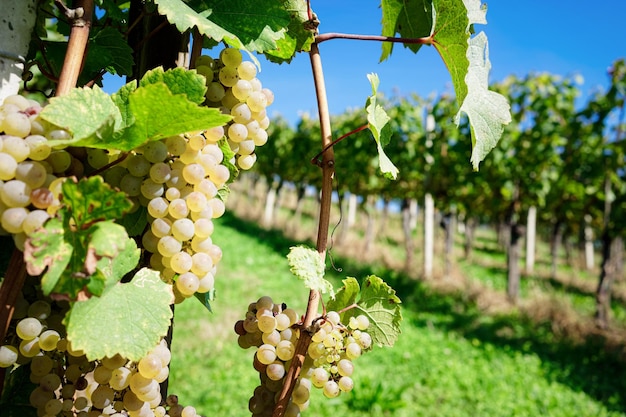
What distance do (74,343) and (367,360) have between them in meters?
6.17

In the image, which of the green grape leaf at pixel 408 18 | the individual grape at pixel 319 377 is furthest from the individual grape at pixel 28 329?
the green grape leaf at pixel 408 18

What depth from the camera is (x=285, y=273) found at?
10.1 metres

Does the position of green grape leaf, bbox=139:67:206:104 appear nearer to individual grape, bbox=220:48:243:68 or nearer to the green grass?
individual grape, bbox=220:48:243:68

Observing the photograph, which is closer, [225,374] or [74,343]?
[74,343]

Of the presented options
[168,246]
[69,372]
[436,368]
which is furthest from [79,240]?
[436,368]

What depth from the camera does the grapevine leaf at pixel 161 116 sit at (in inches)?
17.8

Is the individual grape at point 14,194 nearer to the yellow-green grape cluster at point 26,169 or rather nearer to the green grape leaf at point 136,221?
the yellow-green grape cluster at point 26,169

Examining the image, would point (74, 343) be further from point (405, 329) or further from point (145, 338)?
point (405, 329)

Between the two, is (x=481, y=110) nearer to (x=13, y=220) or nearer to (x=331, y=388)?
(x=331, y=388)

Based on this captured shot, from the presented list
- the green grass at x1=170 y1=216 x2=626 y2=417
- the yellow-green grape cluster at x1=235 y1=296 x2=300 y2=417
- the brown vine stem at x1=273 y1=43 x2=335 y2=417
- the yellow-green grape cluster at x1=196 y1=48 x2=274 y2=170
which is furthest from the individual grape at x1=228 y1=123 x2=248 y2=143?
the green grass at x1=170 y1=216 x2=626 y2=417

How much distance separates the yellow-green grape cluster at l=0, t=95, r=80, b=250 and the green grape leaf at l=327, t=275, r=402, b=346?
419 millimetres

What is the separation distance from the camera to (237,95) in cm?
64

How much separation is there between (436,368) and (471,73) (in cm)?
587

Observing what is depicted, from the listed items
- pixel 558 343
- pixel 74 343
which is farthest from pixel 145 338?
pixel 558 343
